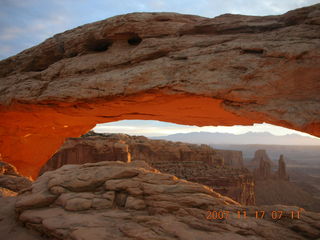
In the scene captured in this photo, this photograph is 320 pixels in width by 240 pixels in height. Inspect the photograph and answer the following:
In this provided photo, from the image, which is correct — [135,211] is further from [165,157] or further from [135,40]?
[165,157]

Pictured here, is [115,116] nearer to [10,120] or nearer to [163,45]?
[163,45]

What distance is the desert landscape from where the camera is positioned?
12.5ft

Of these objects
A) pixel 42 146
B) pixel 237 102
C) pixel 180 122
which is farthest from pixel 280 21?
pixel 42 146

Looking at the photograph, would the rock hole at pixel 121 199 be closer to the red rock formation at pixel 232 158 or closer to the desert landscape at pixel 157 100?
the desert landscape at pixel 157 100

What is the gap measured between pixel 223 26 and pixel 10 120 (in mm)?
8515

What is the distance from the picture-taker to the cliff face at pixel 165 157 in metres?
19.1

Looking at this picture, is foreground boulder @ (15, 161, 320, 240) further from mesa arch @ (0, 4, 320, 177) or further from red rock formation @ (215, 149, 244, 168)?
red rock formation @ (215, 149, 244, 168)

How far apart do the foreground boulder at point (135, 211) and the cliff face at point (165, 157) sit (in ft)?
46.2

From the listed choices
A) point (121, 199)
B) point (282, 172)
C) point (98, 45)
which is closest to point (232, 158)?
point (282, 172)

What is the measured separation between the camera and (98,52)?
7.23m

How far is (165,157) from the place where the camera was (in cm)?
2739

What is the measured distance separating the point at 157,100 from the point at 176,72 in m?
1.11

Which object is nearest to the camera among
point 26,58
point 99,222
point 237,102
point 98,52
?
point 99,222

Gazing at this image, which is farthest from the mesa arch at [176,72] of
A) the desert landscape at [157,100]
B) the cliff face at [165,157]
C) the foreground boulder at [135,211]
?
the cliff face at [165,157]
